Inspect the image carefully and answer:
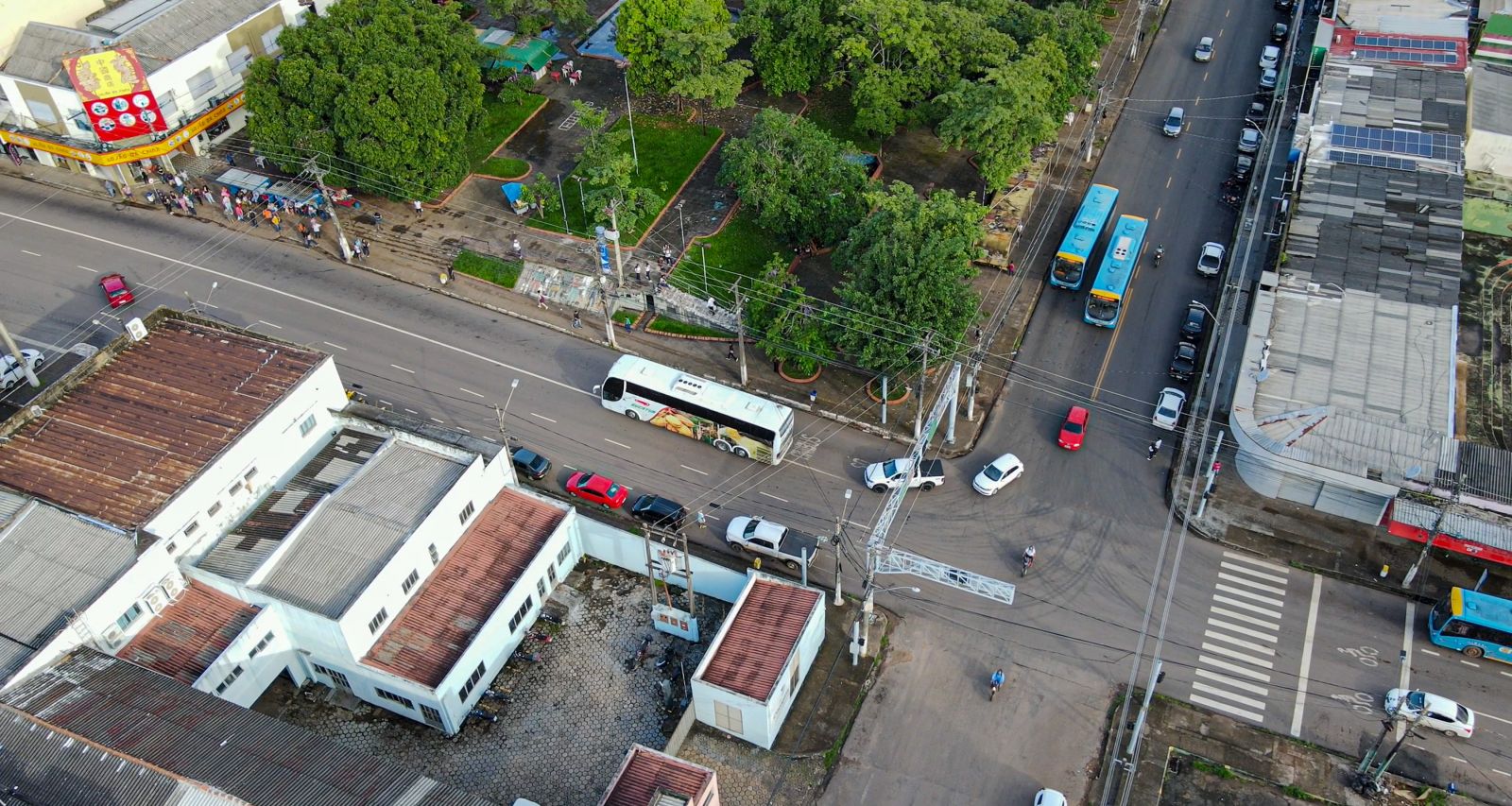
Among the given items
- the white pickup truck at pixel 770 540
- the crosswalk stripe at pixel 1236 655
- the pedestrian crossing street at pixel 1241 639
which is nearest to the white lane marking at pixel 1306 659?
the pedestrian crossing street at pixel 1241 639

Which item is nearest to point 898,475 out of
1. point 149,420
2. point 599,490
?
point 599,490

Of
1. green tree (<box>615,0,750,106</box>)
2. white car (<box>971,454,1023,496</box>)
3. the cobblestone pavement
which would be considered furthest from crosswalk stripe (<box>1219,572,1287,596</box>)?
green tree (<box>615,0,750,106</box>)

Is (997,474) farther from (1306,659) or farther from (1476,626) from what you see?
(1476,626)

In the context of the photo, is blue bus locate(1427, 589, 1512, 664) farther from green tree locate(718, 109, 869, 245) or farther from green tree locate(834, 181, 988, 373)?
green tree locate(718, 109, 869, 245)

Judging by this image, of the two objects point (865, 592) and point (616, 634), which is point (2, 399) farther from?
point (865, 592)

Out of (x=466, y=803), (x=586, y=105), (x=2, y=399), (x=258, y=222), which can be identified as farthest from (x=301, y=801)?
(x=586, y=105)

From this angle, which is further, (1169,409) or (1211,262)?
(1211,262)
